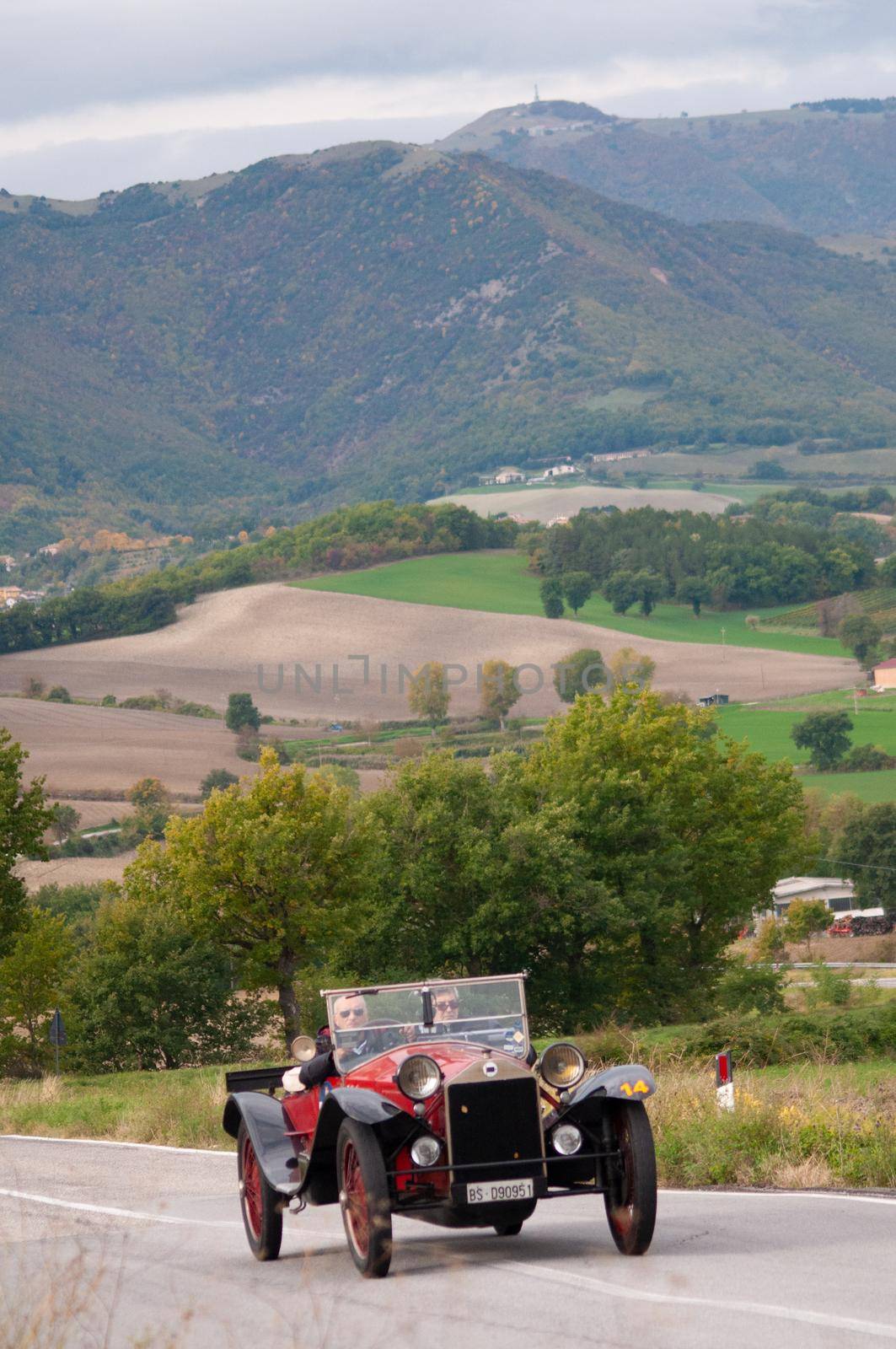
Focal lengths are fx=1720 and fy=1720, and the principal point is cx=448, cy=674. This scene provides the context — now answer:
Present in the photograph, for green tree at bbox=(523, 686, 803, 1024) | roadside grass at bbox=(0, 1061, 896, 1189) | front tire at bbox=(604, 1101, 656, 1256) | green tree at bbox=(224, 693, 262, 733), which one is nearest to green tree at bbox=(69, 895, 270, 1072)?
green tree at bbox=(523, 686, 803, 1024)

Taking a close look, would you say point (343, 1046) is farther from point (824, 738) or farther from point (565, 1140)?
point (824, 738)

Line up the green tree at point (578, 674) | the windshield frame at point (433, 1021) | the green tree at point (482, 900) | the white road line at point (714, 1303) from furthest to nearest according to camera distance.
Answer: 1. the green tree at point (578, 674)
2. the green tree at point (482, 900)
3. the windshield frame at point (433, 1021)
4. the white road line at point (714, 1303)

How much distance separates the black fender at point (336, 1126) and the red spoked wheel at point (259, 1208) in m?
0.23

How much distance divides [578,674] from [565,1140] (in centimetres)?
15838

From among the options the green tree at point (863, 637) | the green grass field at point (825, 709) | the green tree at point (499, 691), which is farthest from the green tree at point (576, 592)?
the green grass field at point (825, 709)

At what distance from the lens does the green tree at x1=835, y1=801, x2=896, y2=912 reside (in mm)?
99000

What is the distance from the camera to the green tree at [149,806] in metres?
125

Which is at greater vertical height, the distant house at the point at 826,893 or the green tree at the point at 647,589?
the green tree at the point at 647,589

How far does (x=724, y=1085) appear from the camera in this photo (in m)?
13.5

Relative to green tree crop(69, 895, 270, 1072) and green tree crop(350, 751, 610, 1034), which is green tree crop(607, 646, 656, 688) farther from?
green tree crop(69, 895, 270, 1072)

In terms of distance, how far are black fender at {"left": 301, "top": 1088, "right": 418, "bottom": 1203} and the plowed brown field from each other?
5498 inches

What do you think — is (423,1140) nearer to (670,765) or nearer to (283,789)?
(283,789)

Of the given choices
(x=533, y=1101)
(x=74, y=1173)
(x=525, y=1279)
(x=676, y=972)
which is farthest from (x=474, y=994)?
(x=676, y=972)

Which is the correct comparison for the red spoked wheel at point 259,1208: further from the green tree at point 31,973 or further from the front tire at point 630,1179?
the green tree at point 31,973
